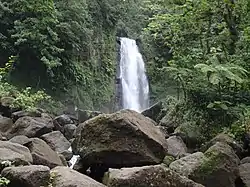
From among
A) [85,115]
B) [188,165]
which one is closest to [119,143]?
[188,165]

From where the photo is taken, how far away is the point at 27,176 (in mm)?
4844

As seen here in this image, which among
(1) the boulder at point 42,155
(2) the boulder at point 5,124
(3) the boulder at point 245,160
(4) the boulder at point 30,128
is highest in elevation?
(1) the boulder at point 42,155

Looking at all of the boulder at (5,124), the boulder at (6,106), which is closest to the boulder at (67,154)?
the boulder at (5,124)

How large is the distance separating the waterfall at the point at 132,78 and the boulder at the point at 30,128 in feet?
42.8

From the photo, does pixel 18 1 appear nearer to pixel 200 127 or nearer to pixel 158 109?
pixel 158 109

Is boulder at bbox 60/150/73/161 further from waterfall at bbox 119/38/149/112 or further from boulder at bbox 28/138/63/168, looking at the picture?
waterfall at bbox 119/38/149/112

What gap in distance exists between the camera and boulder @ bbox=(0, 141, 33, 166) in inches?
220

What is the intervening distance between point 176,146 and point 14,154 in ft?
14.0

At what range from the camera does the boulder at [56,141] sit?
391 inches

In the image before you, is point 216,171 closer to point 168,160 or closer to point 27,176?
point 168,160

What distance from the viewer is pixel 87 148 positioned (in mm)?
7117

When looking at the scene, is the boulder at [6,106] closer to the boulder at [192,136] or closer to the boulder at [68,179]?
the boulder at [192,136]

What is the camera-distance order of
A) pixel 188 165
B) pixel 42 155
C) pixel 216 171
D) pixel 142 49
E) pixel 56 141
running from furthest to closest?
pixel 142 49
pixel 56 141
pixel 42 155
pixel 188 165
pixel 216 171

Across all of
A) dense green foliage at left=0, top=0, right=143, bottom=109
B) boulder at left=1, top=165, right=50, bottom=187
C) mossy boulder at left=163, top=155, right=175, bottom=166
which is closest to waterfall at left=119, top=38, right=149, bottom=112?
dense green foliage at left=0, top=0, right=143, bottom=109
